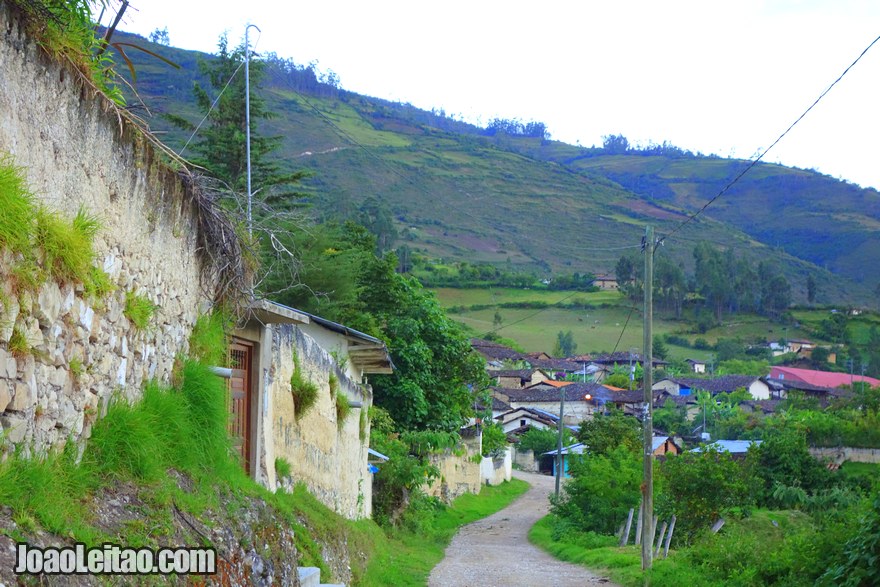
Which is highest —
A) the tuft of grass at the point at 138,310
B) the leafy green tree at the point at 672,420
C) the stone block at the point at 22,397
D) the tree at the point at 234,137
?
the tree at the point at 234,137

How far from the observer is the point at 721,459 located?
1031 inches

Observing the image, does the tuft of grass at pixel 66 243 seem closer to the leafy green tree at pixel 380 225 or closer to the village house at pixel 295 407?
the village house at pixel 295 407

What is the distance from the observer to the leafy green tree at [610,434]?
42.5 meters

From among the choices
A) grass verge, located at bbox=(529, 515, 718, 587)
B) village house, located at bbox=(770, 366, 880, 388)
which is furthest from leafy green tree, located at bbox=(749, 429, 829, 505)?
village house, located at bbox=(770, 366, 880, 388)

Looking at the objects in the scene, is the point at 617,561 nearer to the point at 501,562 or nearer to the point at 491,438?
the point at 501,562

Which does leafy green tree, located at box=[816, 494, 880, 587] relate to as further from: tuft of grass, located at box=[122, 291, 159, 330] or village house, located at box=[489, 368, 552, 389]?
village house, located at box=[489, 368, 552, 389]

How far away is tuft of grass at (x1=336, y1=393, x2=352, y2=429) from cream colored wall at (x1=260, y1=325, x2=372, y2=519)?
0.10 meters

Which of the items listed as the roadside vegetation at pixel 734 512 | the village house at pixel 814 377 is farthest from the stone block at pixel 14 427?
the village house at pixel 814 377

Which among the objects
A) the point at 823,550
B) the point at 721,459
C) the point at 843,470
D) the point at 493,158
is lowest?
the point at 843,470

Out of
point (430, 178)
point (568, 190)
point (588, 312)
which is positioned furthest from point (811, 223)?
point (588, 312)

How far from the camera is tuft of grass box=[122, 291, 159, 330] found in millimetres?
6801

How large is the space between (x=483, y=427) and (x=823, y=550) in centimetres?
3572

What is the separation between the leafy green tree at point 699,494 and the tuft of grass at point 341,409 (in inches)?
503

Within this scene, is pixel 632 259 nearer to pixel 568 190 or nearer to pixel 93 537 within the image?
pixel 568 190
